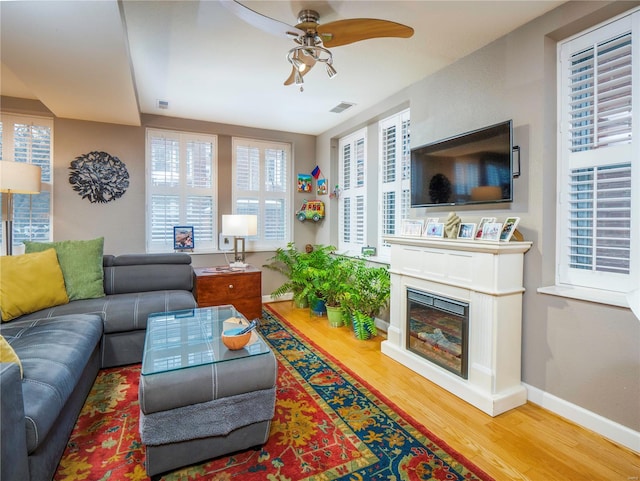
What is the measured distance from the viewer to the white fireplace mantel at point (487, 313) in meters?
2.13

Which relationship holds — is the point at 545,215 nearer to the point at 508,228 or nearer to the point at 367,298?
the point at 508,228

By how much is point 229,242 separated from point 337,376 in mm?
2781

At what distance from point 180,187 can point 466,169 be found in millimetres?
3589

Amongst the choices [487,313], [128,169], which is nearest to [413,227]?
[487,313]

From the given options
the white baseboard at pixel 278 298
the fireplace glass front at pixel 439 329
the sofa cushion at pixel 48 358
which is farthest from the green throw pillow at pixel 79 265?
the fireplace glass front at pixel 439 329

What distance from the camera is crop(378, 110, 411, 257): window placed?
3611mm

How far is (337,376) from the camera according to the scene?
8.41ft

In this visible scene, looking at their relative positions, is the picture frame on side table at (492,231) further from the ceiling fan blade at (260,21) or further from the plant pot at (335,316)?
the plant pot at (335,316)

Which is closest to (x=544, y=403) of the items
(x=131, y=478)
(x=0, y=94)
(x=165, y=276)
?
(x=131, y=478)

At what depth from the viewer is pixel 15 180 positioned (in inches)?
117

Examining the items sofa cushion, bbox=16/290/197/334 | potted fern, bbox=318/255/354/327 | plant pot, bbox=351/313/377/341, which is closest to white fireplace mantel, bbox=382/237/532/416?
plant pot, bbox=351/313/377/341

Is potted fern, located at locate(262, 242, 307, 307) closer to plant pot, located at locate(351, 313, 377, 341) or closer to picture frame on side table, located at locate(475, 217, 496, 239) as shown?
plant pot, located at locate(351, 313, 377, 341)

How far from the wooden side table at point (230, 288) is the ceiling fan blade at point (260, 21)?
8.47 ft

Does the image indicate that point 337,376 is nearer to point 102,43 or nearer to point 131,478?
point 131,478
